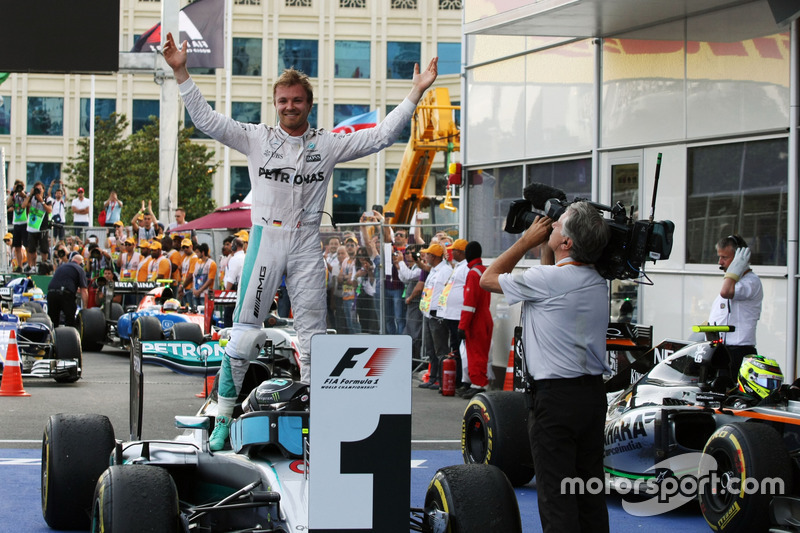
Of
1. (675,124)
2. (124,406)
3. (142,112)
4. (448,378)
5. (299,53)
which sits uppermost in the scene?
(299,53)

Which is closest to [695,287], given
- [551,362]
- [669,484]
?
[669,484]

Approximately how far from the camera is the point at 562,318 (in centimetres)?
507

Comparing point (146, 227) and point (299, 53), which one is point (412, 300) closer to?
point (146, 227)

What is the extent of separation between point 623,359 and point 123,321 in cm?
1005

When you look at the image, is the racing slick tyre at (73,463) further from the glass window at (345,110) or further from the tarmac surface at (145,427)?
the glass window at (345,110)

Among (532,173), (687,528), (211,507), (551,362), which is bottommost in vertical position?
(687,528)

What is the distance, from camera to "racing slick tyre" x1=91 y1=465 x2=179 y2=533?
468 centimetres

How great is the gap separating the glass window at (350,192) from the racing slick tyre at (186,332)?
41.5 meters

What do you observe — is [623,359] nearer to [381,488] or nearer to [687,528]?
[687,528]

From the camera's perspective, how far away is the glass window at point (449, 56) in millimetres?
56562

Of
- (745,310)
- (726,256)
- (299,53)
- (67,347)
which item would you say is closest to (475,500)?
(745,310)

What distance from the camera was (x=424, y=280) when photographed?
1577cm

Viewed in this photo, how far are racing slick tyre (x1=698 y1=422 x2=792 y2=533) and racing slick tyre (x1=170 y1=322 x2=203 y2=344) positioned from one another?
32.3 ft
